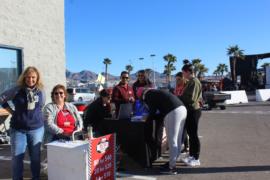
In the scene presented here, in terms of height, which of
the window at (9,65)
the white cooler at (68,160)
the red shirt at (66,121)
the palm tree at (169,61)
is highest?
the palm tree at (169,61)

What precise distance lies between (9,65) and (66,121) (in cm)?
512

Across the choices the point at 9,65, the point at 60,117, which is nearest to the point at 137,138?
the point at 60,117

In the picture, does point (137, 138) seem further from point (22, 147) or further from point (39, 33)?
point (39, 33)

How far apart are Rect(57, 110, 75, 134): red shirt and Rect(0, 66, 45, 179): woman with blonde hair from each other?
0.45 metres

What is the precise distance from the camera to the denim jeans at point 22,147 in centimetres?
568

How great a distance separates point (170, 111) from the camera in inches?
270

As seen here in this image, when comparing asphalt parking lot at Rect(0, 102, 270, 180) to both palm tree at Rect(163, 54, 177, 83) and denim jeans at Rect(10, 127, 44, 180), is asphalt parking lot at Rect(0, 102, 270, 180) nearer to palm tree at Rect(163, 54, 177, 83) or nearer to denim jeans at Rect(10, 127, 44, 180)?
denim jeans at Rect(10, 127, 44, 180)

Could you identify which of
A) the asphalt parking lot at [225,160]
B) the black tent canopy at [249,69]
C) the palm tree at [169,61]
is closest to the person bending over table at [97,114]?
the asphalt parking lot at [225,160]

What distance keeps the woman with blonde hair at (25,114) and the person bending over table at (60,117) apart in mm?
284

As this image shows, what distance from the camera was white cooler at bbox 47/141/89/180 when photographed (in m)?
5.21

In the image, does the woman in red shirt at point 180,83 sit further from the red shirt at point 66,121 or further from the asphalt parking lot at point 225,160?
the red shirt at point 66,121

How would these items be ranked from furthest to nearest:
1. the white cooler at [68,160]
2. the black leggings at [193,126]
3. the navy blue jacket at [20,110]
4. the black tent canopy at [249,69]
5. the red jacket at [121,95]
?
1. the black tent canopy at [249,69]
2. the red jacket at [121,95]
3. the black leggings at [193,126]
4. the navy blue jacket at [20,110]
5. the white cooler at [68,160]

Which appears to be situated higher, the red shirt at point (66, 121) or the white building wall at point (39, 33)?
the white building wall at point (39, 33)

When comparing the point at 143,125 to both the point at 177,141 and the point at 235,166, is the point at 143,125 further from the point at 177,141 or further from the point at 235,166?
the point at 235,166
